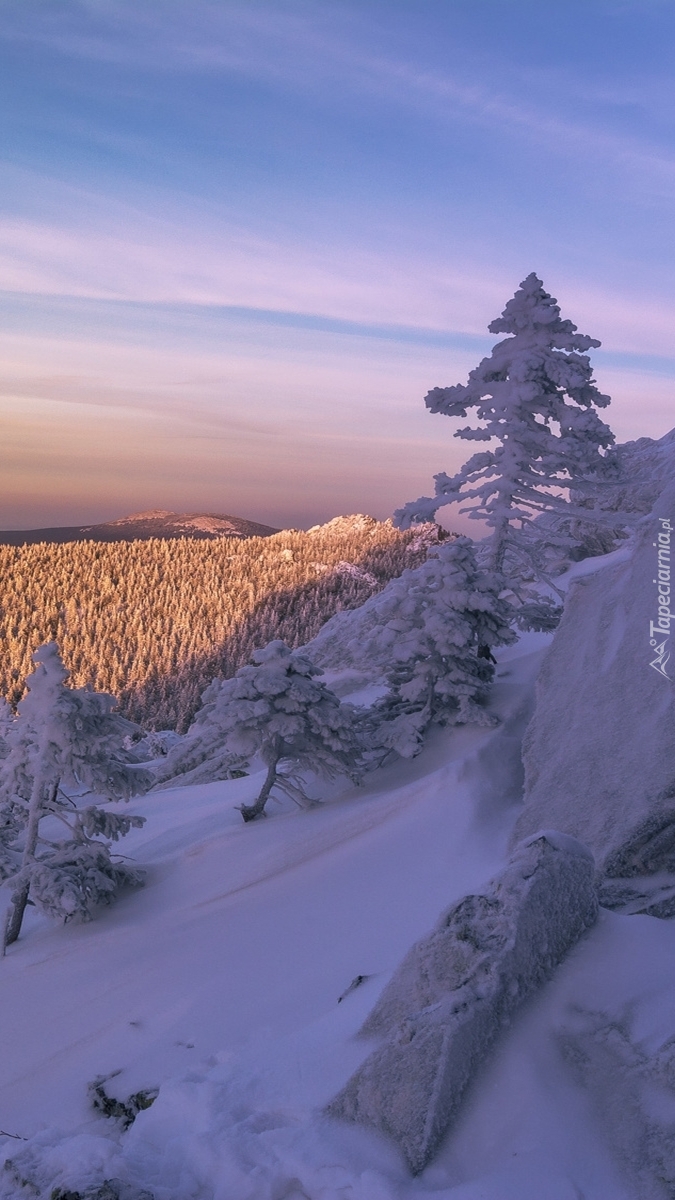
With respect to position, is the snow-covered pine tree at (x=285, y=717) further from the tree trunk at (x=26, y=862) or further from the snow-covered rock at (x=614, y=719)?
the snow-covered rock at (x=614, y=719)

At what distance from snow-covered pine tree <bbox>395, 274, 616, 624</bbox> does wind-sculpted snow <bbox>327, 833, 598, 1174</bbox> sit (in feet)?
44.2

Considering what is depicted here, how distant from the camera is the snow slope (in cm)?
521

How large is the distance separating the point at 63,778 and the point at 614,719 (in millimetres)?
10170

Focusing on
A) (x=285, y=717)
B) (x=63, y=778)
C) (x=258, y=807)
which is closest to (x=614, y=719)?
(x=285, y=717)

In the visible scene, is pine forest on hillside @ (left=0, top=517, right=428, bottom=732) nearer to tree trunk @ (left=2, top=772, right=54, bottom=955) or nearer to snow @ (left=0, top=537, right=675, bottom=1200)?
tree trunk @ (left=2, top=772, right=54, bottom=955)

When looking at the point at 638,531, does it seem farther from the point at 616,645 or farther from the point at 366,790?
the point at 366,790

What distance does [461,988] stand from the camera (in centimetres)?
598

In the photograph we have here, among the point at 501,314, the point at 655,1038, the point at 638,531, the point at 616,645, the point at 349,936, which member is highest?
the point at 501,314

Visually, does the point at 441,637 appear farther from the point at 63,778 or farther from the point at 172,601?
the point at 172,601

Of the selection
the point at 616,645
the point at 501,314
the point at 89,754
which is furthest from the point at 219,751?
the point at 616,645

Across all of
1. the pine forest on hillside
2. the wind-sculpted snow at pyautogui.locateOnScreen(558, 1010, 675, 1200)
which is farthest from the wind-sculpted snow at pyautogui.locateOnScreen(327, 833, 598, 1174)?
the pine forest on hillside

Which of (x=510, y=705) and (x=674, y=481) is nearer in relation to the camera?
(x=674, y=481)

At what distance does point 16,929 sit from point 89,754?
11.7ft

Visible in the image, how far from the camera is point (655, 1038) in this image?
565cm
